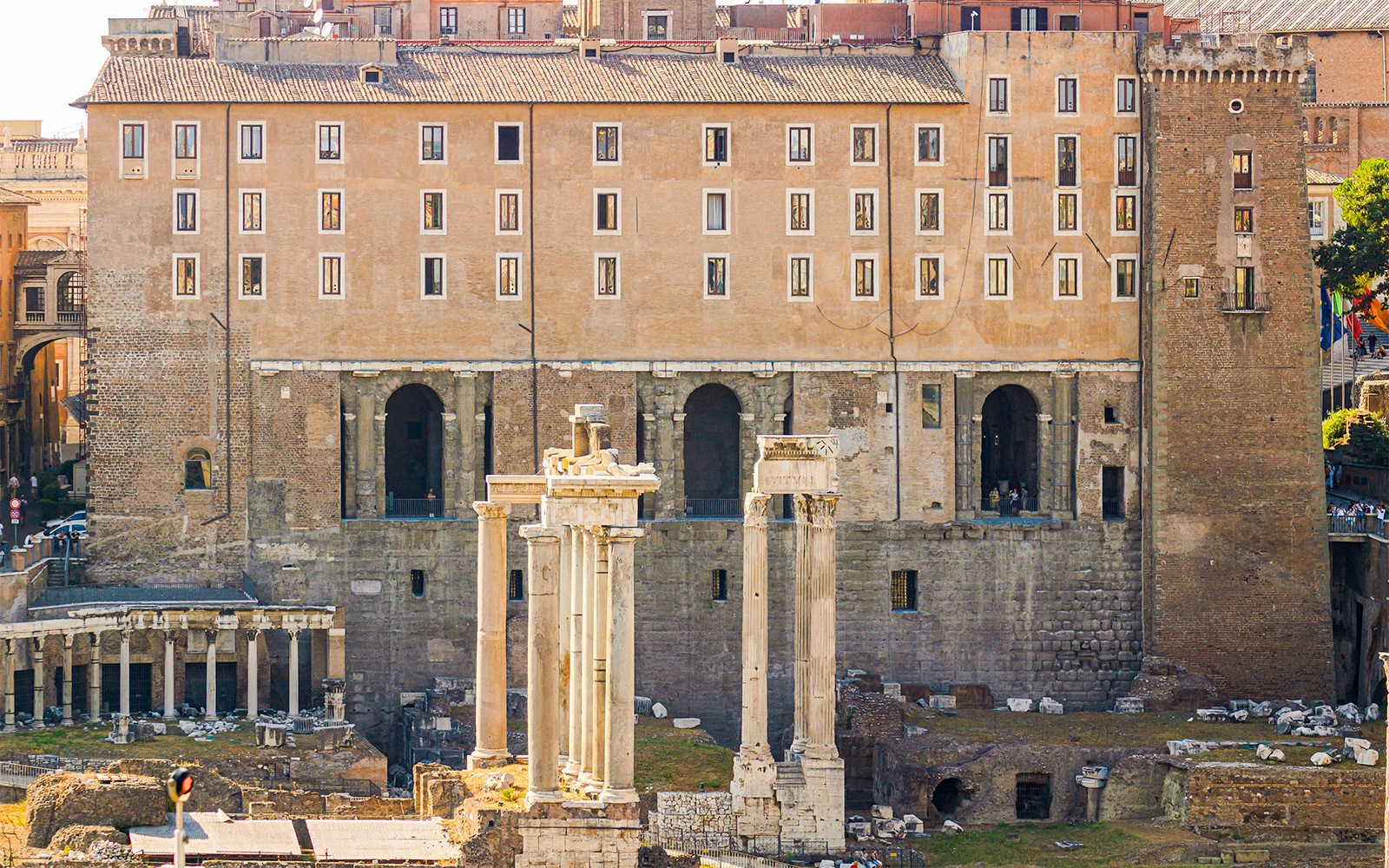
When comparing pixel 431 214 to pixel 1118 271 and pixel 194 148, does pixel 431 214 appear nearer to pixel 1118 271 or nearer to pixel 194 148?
pixel 194 148

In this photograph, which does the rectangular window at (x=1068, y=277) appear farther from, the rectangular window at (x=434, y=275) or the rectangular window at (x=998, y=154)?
the rectangular window at (x=434, y=275)

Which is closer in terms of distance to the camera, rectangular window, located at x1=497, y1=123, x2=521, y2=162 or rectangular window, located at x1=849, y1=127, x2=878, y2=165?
rectangular window, located at x1=497, y1=123, x2=521, y2=162

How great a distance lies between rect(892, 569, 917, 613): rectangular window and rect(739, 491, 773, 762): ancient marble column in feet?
55.7

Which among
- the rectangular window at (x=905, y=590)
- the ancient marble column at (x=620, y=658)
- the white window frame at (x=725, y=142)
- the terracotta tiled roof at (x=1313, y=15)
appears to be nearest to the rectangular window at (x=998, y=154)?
the white window frame at (x=725, y=142)

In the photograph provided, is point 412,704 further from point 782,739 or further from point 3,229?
point 3,229

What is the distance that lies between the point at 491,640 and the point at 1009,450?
28182 mm

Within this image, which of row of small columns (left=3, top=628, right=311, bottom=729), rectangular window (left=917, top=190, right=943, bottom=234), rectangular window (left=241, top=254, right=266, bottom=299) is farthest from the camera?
rectangular window (left=917, top=190, right=943, bottom=234)

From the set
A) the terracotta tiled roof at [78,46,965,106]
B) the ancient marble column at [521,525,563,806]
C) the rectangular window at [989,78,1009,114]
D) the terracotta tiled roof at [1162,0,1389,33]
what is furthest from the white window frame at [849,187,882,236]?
the terracotta tiled roof at [1162,0,1389,33]

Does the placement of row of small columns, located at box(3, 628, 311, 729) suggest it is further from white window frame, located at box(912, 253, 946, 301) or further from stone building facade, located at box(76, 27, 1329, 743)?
white window frame, located at box(912, 253, 946, 301)

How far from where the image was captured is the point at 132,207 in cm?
9019

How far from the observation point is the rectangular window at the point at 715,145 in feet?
300

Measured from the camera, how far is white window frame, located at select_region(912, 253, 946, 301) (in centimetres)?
9175

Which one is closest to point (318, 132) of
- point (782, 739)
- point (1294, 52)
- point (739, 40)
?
point (739, 40)

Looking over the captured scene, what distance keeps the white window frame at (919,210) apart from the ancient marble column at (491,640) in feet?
76.1
